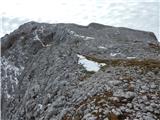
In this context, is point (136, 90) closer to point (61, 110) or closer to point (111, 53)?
point (61, 110)

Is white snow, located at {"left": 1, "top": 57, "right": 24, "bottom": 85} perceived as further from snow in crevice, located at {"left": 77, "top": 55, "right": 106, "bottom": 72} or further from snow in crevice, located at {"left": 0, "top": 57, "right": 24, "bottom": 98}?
snow in crevice, located at {"left": 77, "top": 55, "right": 106, "bottom": 72}

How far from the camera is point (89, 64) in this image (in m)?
37.3

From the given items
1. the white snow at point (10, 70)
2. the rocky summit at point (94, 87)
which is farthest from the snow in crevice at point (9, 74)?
the rocky summit at point (94, 87)

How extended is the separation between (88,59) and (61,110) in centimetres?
1514

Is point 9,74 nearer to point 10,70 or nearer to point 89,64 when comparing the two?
point 10,70

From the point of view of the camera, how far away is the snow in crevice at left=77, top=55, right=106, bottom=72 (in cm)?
3515

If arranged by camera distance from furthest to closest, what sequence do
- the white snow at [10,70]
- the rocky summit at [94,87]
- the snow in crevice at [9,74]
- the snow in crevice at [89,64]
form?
the white snow at [10,70] → the snow in crevice at [9,74] → the snow in crevice at [89,64] → the rocky summit at [94,87]

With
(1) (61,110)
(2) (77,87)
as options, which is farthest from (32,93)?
(1) (61,110)

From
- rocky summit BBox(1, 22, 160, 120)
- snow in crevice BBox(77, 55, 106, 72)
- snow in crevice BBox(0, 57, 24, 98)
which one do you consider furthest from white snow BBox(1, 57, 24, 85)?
snow in crevice BBox(77, 55, 106, 72)

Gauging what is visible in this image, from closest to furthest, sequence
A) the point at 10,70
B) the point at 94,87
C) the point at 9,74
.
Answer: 1. the point at 94,87
2. the point at 9,74
3. the point at 10,70

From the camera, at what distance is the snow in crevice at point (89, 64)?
115 ft

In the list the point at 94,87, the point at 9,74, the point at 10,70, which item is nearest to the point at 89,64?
the point at 94,87

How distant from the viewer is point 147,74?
27.1 meters

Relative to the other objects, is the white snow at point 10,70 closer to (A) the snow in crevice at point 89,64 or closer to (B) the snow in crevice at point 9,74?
(B) the snow in crevice at point 9,74
